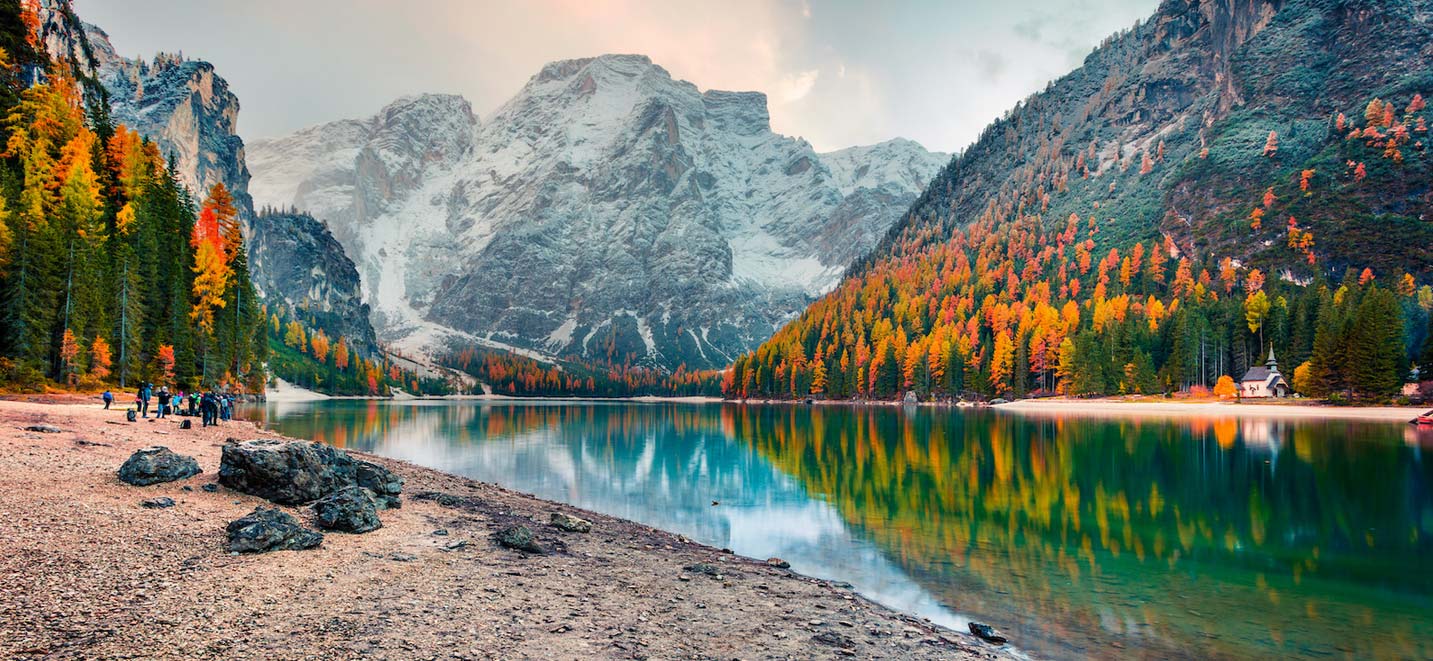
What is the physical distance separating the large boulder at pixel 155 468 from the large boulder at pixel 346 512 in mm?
4262

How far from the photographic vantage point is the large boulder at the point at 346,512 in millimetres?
17391

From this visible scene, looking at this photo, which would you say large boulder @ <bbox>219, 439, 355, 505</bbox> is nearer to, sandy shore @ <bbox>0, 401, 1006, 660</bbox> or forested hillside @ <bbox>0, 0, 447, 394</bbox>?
sandy shore @ <bbox>0, 401, 1006, 660</bbox>

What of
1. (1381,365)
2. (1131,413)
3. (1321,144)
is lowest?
(1131,413)

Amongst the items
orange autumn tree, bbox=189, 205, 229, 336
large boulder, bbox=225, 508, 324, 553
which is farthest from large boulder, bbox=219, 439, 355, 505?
orange autumn tree, bbox=189, 205, 229, 336

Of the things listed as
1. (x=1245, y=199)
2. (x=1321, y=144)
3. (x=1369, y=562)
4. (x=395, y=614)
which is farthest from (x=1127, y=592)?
(x=1321, y=144)

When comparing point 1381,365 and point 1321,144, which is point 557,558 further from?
point 1321,144

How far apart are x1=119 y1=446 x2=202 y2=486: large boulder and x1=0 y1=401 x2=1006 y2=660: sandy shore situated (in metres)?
0.36

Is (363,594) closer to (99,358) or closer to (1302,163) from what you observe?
(99,358)

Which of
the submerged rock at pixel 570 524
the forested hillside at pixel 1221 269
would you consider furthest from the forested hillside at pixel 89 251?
the forested hillside at pixel 1221 269

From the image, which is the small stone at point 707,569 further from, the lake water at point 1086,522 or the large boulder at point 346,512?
the large boulder at point 346,512

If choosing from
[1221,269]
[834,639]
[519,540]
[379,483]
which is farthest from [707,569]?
[1221,269]

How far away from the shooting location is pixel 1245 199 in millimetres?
156375

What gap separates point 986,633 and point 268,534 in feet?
53.7

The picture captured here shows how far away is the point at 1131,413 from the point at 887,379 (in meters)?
51.4
